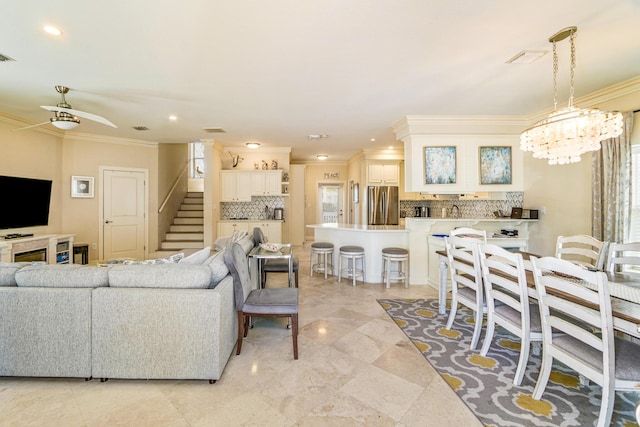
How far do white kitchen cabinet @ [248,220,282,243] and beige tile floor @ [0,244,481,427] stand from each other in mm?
4190

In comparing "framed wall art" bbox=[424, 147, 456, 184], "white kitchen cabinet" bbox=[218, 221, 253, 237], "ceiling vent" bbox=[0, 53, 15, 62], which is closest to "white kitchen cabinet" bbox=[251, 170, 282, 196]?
"white kitchen cabinet" bbox=[218, 221, 253, 237]

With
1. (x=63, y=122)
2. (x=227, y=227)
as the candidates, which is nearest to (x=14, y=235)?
(x=63, y=122)

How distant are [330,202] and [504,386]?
756cm

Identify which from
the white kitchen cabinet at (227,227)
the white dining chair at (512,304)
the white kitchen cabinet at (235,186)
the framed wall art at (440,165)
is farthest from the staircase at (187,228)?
the white dining chair at (512,304)

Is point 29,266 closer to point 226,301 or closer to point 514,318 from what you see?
point 226,301

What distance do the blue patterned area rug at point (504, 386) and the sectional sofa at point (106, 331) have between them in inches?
71.9

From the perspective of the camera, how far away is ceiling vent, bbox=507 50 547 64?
2.59 meters

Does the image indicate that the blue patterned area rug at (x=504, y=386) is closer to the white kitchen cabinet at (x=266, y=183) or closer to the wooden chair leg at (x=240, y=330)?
the wooden chair leg at (x=240, y=330)

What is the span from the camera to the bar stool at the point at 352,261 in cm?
453

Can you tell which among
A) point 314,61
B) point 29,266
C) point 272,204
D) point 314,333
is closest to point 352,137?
point 272,204

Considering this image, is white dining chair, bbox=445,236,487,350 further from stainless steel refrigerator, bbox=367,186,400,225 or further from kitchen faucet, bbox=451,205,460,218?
stainless steel refrigerator, bbox=367,186,400,225

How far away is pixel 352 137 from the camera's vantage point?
5926 millimetres

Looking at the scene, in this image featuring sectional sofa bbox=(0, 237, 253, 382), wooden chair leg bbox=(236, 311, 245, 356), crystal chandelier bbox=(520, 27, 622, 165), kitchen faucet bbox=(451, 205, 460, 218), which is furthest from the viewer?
kitchen faucet bbox=(451, 205, 460, 218)

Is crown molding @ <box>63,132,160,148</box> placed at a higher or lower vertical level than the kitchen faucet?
higher
